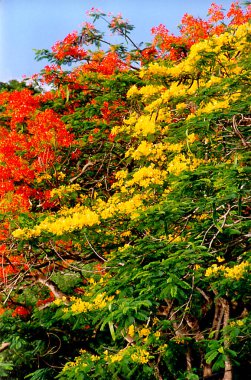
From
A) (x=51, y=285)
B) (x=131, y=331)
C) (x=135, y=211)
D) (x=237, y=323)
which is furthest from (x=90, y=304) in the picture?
(x=51, y=285)

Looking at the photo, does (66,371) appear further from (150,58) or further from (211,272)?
(150,58)

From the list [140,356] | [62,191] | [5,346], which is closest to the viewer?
[140,356]

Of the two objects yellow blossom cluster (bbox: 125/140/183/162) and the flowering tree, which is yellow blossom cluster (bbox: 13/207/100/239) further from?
yellow blossom cluster (bbox: 125/140/183/162)

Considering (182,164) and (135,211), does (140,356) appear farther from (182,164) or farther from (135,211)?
(182,164)

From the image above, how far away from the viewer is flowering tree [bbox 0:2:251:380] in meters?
4.78

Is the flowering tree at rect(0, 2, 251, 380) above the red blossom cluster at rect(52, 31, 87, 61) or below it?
below

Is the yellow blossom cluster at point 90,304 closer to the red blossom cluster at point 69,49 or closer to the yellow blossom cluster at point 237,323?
the yellow blossom cluster at point 237,323

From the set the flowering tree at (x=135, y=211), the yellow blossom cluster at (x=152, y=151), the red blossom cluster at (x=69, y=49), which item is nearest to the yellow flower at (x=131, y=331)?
the flowering tree at (x=135, y=211)

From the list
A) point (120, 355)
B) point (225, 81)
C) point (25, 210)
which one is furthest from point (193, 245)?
point (25, 210)

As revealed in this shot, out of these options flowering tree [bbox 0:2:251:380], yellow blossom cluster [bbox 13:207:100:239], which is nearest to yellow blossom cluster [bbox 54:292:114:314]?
flowering tree [bbox 0:2:251:380]

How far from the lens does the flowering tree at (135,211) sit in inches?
188

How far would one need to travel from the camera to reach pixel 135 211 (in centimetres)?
555

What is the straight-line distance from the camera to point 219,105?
20.0ft

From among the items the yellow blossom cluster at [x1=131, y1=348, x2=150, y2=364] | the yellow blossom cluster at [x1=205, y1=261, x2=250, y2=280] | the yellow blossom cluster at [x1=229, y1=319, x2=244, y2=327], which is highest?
the yellow blossom cluster at [x1=205, y1=261, x2=250, y2=280]
